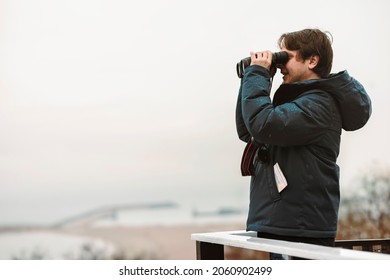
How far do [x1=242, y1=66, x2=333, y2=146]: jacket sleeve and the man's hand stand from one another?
0.04m

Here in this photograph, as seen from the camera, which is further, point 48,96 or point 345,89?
point 48,96

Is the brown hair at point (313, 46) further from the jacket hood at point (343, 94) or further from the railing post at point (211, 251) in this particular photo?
the railing post at point (211, 251)

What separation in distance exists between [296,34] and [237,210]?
→ 1069 mm

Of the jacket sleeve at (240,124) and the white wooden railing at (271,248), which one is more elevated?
the jacket sleeve at (240,124)

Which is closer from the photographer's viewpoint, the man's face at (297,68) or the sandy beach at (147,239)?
the man's face at (297,68)

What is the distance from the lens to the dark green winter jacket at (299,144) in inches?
54.2

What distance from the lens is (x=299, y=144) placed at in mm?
1404

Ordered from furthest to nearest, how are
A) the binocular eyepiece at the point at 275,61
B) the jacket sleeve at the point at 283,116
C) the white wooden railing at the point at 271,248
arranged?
the binocular eyepiece at the point at 275,61 < the jacket sleeve at the point at 283,116 < the white wooden railing at the point at 271,248

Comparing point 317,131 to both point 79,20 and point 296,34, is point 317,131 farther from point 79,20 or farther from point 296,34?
point 79,20

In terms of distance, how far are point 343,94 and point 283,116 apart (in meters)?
0.18

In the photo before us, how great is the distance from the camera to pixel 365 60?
248 centimetres

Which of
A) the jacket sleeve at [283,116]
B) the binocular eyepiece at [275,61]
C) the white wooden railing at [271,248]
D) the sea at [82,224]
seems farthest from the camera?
the sea at [82,224]

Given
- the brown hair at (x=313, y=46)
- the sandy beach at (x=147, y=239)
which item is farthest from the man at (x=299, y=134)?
the sandy beach at (x=147, y=239)
